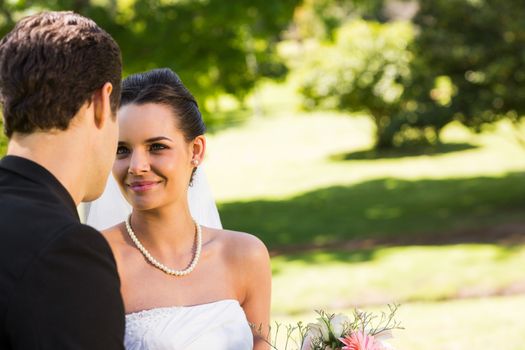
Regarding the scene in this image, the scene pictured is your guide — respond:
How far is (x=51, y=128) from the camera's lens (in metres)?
1.82

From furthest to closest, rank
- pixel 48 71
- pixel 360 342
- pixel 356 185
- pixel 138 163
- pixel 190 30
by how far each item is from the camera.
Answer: pixel 356 185
pixel 190 30
pixel 138 163
pixel 360 342
pixel 48 71

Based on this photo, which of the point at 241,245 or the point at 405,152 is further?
the point at 405,152

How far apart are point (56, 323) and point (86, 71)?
533 mm

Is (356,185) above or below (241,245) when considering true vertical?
below

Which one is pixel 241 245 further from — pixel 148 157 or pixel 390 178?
pixel 390 178

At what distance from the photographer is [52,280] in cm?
162

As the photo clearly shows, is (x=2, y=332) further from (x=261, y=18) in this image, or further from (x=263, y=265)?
(x=261, y=18)

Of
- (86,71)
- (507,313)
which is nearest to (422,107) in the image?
(507,313)

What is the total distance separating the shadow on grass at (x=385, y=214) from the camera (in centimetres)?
1747

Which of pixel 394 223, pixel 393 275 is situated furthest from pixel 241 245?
pixel 394 223

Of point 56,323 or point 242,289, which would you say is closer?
point 56,323

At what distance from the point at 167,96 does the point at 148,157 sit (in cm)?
26

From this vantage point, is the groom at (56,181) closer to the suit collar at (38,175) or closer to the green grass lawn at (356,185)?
the suit collar at (38,175)

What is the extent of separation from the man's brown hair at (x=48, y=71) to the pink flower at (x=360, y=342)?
50.4 inches
